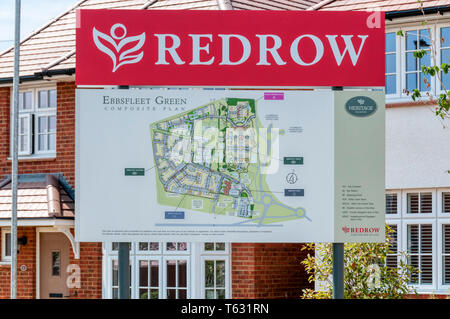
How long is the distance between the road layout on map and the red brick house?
26.3ft

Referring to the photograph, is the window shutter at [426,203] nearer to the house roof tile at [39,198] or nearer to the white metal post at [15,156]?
the house roof tile at [39,198]

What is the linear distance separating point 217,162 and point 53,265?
461 inches

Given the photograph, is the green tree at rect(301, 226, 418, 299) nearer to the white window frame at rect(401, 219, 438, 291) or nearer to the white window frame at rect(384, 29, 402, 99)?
the white window frame at rect(401, 219, 438, 291)

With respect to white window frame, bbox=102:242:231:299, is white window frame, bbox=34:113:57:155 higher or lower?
higher

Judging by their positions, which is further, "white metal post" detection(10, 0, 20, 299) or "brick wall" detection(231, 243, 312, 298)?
"white metal post" detection(10, 0, 20, 299)

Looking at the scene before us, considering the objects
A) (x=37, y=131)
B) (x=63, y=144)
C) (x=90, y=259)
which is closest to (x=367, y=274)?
(x=90, y=259)

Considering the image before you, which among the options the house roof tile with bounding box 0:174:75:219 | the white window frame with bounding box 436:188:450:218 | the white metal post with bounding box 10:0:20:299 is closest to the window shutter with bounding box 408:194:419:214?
the white window frame with bounding box 436:188:450:218

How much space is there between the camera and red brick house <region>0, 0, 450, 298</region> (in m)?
16.2

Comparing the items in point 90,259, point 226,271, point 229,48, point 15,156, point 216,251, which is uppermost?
point 229,48

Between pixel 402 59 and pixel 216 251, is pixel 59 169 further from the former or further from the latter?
pixel 402 59

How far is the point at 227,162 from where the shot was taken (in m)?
8.76

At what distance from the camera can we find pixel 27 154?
19.9 m

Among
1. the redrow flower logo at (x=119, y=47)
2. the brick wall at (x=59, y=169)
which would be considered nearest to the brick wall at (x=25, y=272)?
the brick wall at (x=59, y=169)
